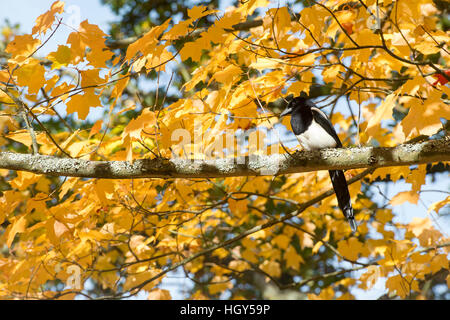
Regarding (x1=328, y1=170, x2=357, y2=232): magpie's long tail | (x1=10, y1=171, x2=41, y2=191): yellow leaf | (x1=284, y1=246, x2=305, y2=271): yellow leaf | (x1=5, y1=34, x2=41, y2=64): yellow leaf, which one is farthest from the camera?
(x1=284, y1=246, x2=305, y2=271): yellow leaf

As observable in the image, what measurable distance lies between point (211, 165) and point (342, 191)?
1151 mm

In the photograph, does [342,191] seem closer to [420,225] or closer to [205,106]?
[420,225]

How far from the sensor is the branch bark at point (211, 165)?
1.77 m

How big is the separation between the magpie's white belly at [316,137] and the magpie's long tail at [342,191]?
0.23 m

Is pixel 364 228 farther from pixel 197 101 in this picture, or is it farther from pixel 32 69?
pixel 32 69

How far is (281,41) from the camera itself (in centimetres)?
224

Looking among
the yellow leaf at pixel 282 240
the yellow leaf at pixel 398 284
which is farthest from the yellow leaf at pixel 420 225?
the yellow leaf at pixel 282 240

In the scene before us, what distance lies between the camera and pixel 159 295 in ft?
10.7

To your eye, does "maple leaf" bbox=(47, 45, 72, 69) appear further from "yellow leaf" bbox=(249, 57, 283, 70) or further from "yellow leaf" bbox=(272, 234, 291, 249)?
"yellow leaf" bbox=(272, 234, 291, 249)

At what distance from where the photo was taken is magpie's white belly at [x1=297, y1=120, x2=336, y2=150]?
273 cm

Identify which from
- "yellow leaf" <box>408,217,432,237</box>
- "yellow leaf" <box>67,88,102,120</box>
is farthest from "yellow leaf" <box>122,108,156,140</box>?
"yellow leaf" <box>408,217,432,237</box>

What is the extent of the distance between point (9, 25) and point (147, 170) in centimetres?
466

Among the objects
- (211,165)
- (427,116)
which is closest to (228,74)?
(211,165)

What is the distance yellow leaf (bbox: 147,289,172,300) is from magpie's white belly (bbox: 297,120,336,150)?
5.43 feet
